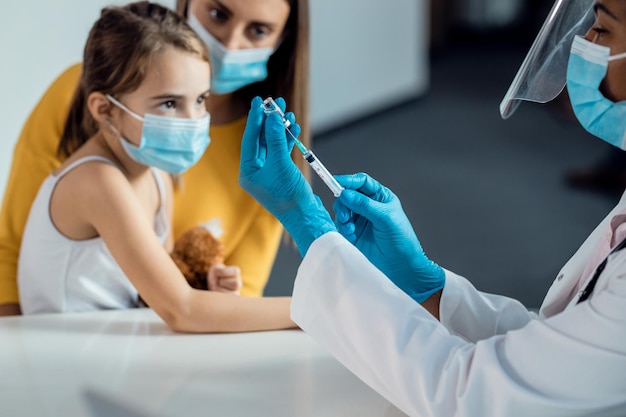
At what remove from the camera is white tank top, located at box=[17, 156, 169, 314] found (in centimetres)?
156

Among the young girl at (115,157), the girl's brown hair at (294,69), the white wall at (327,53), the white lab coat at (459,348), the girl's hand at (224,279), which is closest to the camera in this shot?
the white lab coat at (459,348)

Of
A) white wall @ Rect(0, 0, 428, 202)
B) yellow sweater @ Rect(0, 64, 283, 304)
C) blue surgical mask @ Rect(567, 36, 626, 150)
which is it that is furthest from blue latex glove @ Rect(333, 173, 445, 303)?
white wall @ Rect(0, 0, 428, 202)

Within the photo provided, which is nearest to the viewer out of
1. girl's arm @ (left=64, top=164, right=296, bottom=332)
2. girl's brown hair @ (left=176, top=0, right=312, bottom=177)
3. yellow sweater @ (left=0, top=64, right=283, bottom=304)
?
girl's arm @ (left=64, top=164, right=296, bottom=332)

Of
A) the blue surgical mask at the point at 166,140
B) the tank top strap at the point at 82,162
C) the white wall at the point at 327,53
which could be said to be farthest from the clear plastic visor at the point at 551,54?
the white wall at the point at 327,53

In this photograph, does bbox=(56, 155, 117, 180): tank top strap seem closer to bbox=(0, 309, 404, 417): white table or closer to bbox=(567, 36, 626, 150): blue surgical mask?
bbox=(0, 309, 404, 417): white table

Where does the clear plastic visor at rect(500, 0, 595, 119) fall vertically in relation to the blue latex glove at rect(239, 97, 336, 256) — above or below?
above

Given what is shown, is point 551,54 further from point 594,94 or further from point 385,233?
point 385,233

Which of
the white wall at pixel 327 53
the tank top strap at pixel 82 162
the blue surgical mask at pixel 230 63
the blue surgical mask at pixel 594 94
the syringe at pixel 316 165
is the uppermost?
the blue surgical mask at pixel 594 94

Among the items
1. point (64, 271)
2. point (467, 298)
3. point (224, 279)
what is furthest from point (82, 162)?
point (467, 298)

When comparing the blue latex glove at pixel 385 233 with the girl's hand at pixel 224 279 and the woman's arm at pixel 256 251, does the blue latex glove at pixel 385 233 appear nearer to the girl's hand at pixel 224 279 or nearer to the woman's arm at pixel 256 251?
the girl's hand at pixel 224 279

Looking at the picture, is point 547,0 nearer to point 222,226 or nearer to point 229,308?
point 222,226

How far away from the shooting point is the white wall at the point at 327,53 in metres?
2.51

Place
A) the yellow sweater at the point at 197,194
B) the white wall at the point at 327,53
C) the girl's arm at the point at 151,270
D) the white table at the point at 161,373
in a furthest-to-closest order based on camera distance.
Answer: the white wall at the point at 327,53, the yellow sweater at the point at 197,194, the girl's arm at the point at 151,270, the white table at the point at 161,373

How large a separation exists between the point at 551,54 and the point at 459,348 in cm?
45
